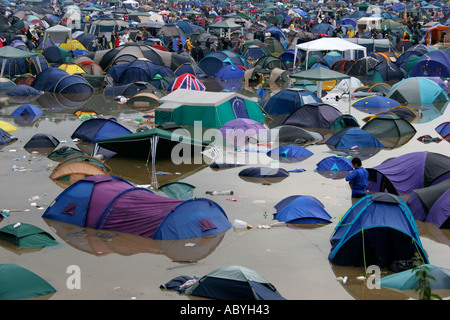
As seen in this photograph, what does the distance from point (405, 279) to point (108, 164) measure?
11200mm

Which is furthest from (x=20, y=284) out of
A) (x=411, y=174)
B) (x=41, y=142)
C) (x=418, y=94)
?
(x=418, y=94)

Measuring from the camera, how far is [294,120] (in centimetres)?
2633

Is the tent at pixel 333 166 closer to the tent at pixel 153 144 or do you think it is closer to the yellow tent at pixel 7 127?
the tent at pixel 153 144

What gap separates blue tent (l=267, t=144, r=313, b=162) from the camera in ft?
71.6

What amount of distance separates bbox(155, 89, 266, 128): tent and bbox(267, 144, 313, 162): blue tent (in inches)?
146

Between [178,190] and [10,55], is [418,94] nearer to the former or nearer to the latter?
[178,190]

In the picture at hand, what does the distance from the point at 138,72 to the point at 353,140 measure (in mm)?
15074

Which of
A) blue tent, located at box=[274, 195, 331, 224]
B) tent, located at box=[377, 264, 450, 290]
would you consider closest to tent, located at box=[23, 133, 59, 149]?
blue tent, located at box=[274, 195, 331, 224]

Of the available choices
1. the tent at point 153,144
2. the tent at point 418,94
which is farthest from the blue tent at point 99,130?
the tent at point 418,94

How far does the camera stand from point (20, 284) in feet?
38.8

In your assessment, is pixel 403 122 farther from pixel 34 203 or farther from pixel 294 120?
pixel 34 203

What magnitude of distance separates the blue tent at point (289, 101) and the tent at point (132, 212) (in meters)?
13.1

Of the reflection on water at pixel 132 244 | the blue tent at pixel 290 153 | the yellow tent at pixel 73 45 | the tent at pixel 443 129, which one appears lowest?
the yellow tent at pixel 73 45

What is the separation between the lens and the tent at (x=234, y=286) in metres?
11.4
